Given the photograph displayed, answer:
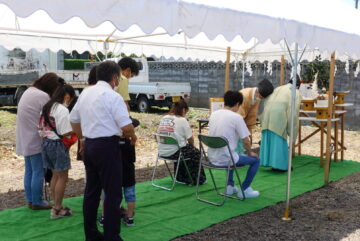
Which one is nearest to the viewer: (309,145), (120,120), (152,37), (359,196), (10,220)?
(120,120)

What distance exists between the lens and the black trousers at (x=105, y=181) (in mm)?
2727

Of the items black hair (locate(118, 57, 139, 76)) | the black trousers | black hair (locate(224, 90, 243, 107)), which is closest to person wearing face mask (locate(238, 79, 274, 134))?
black hair (locate(224, 90, 243, 107))

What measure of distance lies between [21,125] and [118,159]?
1424 mm

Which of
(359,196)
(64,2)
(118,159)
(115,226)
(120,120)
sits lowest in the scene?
(359,196)

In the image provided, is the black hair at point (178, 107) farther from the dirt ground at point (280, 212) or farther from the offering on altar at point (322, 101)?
the offering on altar at point (322, 101)

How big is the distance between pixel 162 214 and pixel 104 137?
148 centimetres

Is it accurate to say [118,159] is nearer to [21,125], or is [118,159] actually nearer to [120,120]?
[120,120]

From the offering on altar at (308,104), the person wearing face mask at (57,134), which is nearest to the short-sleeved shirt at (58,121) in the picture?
the person wearing face mask at (57,134)

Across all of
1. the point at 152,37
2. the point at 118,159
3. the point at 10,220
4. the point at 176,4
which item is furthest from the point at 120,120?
the point at 152,37

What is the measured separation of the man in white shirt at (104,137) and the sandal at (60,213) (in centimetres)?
88

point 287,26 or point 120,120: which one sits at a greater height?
point 287,26

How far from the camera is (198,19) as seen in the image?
339cm

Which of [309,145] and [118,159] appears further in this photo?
[309,145]

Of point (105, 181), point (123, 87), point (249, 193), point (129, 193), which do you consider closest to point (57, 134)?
point (123, 87)
